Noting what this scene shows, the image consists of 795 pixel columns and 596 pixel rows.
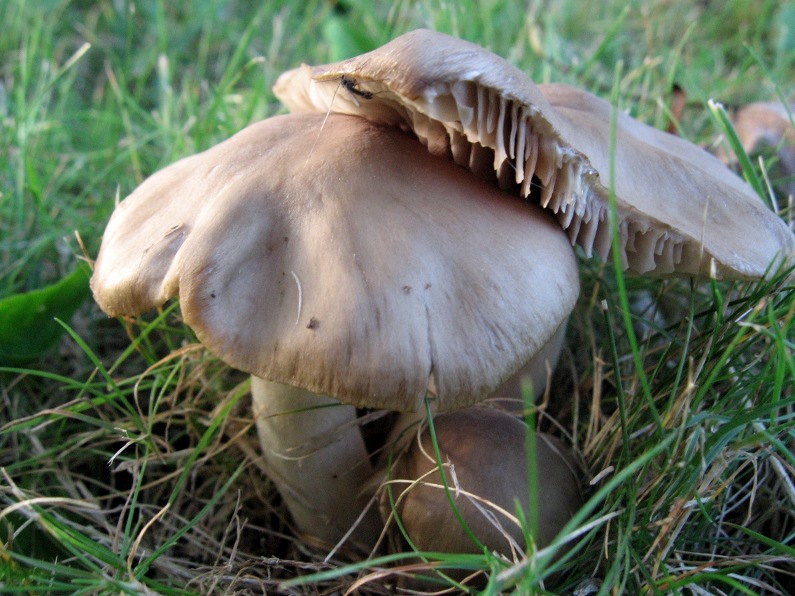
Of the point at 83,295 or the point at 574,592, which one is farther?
the point at 83,295

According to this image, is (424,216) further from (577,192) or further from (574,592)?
(574,592)

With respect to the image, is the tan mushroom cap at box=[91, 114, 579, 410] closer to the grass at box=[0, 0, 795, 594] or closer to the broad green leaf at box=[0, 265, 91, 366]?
the grass at box=[0, 0, 795, 594]

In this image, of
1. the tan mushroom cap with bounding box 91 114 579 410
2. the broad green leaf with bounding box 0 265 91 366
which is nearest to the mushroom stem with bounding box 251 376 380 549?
the tan mushroom cap with bounding box 91 114 579 410

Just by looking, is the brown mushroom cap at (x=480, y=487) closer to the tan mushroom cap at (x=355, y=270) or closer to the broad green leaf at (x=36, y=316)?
the tan mushroom cap at (x=355, y=270)

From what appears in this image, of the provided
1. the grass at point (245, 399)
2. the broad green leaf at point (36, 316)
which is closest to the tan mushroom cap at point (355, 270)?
the grass at point (245, 399)


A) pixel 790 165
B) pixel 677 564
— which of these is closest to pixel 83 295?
pixel 677 564

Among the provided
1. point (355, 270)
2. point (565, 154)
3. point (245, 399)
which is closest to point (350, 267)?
point (355, 270)
